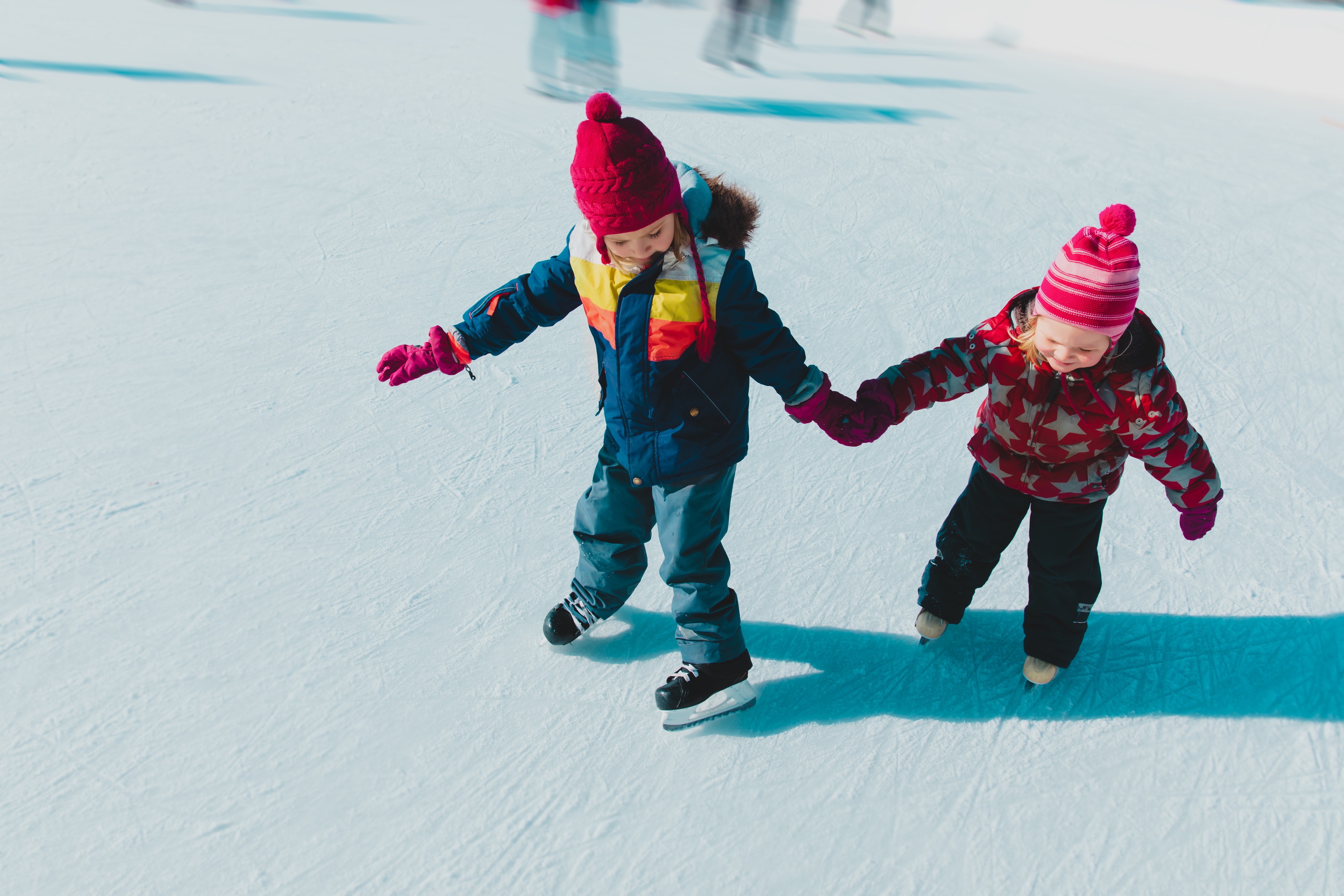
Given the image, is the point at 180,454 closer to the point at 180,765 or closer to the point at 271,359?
the point at 271,359

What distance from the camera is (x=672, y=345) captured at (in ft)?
5.03

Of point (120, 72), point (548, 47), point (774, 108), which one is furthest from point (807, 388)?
point (120, 72)

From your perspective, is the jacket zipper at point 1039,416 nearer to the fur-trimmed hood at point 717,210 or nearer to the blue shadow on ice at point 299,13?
the fur-trimmed hood at point 717,210

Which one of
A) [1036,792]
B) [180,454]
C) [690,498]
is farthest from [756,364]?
[180,454]

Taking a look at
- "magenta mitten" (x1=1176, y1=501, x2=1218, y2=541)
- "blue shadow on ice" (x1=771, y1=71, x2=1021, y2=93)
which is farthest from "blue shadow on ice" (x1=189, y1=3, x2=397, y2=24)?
"magenta mitten" (x1=1176, y1=501, x2=1218, y2=541)

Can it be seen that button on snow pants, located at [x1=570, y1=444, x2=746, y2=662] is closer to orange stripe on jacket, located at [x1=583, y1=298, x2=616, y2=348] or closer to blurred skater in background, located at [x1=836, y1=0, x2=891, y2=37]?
orange stripe on jacket, located at [x1=583, y1=298, x2=616, y2=348]

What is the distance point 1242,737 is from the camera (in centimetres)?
179

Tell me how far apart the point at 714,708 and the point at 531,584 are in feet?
1.77

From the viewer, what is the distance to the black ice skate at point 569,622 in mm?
1896

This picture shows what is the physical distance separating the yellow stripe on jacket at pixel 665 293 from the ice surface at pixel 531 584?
0.74 metres

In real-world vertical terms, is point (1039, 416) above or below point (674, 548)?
above

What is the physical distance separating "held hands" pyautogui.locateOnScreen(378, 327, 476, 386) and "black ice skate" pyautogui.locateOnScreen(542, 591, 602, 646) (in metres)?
0.53

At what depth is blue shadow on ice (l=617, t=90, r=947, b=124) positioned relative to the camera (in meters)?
5.51

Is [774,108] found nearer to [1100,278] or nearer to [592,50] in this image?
[592,50]
